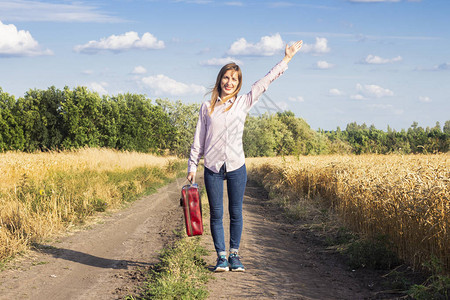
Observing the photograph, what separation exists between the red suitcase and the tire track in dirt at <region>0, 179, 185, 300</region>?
107cm

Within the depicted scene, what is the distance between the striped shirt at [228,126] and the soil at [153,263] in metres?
1.59

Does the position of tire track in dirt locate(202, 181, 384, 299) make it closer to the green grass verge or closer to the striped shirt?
the green grass verge

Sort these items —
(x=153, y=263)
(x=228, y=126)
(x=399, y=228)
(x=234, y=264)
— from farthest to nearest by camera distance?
(x=153, y=263)
(x=399, y=228)
(x=234, y=264)
(x=228, y=126)

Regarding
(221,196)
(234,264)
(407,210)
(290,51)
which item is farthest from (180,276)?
(407,210)

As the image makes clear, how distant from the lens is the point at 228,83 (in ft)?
18.1

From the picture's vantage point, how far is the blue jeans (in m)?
5.55

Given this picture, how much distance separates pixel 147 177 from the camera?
75.2ft

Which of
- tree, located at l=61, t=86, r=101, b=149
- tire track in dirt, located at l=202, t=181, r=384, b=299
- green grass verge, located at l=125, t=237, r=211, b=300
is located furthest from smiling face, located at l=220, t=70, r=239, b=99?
tree, located at l=61, t=86, r=101, b=149

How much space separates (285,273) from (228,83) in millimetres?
2888

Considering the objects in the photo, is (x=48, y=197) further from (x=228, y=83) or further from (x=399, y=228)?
(x=399, y=228)

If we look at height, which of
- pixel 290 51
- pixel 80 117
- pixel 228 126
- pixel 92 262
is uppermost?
pixel 80 117

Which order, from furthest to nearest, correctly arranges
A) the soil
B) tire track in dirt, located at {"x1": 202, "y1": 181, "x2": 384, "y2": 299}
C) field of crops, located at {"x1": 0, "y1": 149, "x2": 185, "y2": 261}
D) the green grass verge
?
Result: field of crops, located at {"x1": 0, "y1": 149, "x2": 185, "y2": 261}, the soil, tire track in dirt, located at {"x1": 202, "y1": 181, "x2": 384, "y2": 299}, the green grass verge

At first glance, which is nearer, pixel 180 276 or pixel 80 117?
pixel 180 276

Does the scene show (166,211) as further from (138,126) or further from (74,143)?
(138,126)
